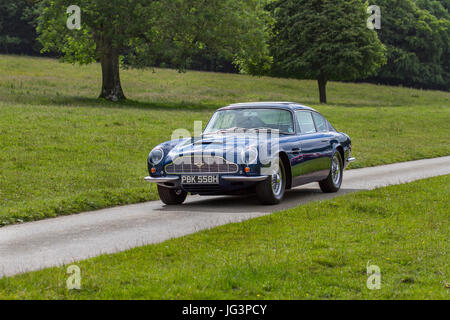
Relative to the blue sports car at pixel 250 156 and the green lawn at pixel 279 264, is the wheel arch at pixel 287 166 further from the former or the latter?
the green lawn at pixel 279 264

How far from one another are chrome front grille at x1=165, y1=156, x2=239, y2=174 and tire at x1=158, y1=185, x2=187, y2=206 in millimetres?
833

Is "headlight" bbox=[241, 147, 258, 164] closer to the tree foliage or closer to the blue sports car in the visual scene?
the blue sports car

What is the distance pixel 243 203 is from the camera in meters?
11.4

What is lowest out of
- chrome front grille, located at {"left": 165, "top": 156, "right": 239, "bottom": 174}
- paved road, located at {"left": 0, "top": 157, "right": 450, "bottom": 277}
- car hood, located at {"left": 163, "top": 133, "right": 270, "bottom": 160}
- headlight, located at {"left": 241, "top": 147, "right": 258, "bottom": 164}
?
paved road, located at {"left": 0, "top": 157, "right": 450, "bottom": 277}

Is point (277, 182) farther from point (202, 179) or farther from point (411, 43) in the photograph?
point (411, 43)

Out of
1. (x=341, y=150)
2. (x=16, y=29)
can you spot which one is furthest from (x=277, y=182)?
(x=16, y=29)

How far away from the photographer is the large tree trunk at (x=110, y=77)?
35.4 meters

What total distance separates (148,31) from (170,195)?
2433 centimetres

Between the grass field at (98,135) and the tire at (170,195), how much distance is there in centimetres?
82

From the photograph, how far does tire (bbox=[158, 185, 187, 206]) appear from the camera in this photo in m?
11.4

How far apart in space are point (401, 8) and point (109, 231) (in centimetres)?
7193

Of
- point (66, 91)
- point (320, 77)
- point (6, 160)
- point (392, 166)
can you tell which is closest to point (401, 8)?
point (320, 77)

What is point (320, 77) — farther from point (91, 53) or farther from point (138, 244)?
point (138, 244)
